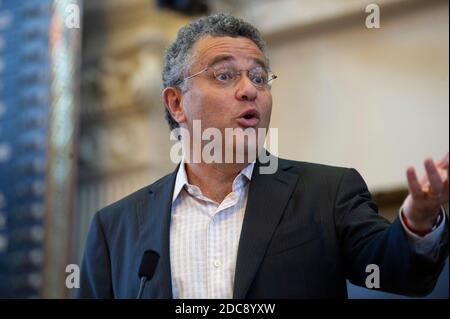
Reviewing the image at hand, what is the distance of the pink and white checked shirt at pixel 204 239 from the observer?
1.57m

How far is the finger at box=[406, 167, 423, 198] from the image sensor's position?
1236 millimetres

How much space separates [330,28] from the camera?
10.8ft

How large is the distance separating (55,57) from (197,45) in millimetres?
1915

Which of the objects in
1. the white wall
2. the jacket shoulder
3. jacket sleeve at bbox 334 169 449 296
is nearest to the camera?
jacket sleeve at bbox 334 169 449 296

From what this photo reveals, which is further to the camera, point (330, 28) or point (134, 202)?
point (330, 28)

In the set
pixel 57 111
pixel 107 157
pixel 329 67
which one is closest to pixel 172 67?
pixel 329 67

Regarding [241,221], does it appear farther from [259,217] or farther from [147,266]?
[147,266]

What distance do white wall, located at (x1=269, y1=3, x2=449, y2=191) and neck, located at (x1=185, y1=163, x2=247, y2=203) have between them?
3.98 ft

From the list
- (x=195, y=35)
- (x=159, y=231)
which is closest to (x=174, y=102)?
(x=195, y=35)

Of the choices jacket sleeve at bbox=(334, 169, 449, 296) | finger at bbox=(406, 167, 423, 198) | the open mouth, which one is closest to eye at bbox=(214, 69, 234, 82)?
the open mouth

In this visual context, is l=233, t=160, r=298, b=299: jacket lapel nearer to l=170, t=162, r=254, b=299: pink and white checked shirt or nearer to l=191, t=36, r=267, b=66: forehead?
l=170, t=162, r=254, b=299: pink and white checked shirt

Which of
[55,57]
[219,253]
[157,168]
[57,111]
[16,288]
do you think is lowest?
[16,288]

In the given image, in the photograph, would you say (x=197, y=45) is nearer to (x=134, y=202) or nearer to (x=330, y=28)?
(x=134, y=202)

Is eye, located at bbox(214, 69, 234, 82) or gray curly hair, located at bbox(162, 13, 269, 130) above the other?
gray curly hair, located at bbox(162, 13, 269, 130)
